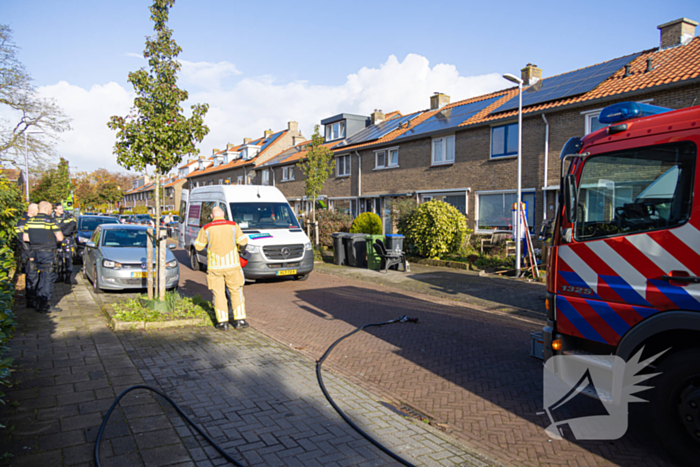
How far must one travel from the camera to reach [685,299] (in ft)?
10.3

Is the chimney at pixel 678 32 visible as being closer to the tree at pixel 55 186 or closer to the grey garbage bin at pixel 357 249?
the grey garbage bin at pixel 357 249

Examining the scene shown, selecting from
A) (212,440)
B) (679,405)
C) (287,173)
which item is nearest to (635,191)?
(679,405)

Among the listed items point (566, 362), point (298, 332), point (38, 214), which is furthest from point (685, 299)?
point (38, 214)

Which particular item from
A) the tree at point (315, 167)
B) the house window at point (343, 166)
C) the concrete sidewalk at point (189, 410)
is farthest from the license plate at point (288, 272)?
the house window at point (343, 166)

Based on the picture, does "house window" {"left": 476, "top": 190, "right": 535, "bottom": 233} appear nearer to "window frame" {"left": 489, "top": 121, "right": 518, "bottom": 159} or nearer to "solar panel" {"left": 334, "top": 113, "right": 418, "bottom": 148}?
"window frame" {"left": 489, "top": 121, "right": 518, "bottom": 159}

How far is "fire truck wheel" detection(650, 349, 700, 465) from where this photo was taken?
119 inches

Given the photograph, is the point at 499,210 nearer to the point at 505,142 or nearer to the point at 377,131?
the point at 505,142

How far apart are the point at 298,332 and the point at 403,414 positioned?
309 cm

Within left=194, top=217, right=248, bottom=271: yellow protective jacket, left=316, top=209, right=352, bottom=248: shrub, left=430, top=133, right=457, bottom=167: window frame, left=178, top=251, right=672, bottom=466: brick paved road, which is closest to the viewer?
left=178, top=251, right=672, bottom=466: brick paved road

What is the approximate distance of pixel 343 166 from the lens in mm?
27375

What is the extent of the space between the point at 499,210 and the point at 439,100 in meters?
11.4

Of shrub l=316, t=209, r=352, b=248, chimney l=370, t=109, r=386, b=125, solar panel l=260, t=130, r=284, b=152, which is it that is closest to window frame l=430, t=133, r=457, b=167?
shrub l=316, t=209, r=352, b=248

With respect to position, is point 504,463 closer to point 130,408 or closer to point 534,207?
point 130,408

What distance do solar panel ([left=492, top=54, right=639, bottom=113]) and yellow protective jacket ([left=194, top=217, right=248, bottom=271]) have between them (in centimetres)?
1390
